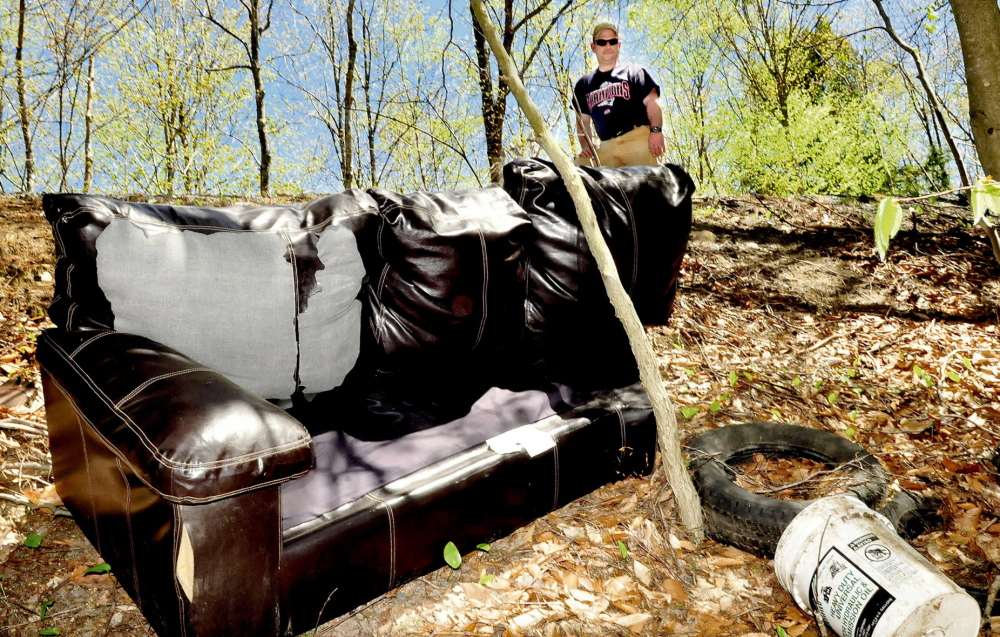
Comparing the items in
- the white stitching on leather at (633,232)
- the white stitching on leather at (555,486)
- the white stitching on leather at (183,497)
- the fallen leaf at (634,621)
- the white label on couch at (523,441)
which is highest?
the white stitching on leather at (633,232)

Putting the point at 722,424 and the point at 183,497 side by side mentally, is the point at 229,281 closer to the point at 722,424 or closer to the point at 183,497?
the point at 183,497

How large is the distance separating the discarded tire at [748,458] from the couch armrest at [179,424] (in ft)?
5.21

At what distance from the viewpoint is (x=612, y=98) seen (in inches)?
195

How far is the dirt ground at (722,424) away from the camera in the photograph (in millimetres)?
2023

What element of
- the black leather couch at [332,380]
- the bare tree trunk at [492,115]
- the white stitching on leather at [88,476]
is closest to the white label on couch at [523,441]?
the black leather couch at [332,380]

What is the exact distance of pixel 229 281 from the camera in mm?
2137

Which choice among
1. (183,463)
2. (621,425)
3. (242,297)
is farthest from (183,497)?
(621,425)

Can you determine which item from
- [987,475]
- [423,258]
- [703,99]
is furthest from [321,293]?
[703,99]

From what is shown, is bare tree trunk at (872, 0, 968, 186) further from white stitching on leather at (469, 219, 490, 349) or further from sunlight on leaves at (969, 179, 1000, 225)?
sunlight on leaves at (969, 179, 1000, 225)

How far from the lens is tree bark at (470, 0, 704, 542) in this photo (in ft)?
7.38

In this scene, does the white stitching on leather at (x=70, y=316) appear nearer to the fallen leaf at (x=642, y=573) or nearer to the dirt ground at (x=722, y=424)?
the dirt ground at (x=722, y=424)

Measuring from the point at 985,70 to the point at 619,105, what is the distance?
2601 millimetres

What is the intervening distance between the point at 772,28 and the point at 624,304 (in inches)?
589

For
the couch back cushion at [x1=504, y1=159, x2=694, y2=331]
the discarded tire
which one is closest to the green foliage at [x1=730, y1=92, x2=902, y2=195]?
the couch back cushion at [x1=504, y1=159, x2=694, y2=331]
